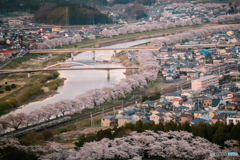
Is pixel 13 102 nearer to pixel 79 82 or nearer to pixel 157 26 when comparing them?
pixel 79 82

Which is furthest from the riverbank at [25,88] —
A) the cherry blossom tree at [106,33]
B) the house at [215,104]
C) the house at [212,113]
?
the cherry blossom tree at [106,33]

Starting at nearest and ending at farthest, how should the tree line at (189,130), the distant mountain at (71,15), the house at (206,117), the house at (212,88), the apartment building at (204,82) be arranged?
the tree line at (189,130) → the house at (206,117) → the house at (212,88) → the apartment building at (204,82) → the distant mountain at (71,15)

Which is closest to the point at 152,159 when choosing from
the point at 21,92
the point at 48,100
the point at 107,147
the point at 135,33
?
the point at 107,147

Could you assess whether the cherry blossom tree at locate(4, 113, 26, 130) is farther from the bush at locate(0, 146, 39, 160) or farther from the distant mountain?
the distant mountain

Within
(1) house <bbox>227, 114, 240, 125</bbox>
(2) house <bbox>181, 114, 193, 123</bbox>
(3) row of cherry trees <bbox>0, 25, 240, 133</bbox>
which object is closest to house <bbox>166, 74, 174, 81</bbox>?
(3) row of cherry trees <bbox>0, 25, 240, 133</bbox>

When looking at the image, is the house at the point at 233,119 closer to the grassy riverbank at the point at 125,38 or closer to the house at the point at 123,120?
the house at the point at 123,120

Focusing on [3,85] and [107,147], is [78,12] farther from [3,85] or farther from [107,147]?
[107,147]
